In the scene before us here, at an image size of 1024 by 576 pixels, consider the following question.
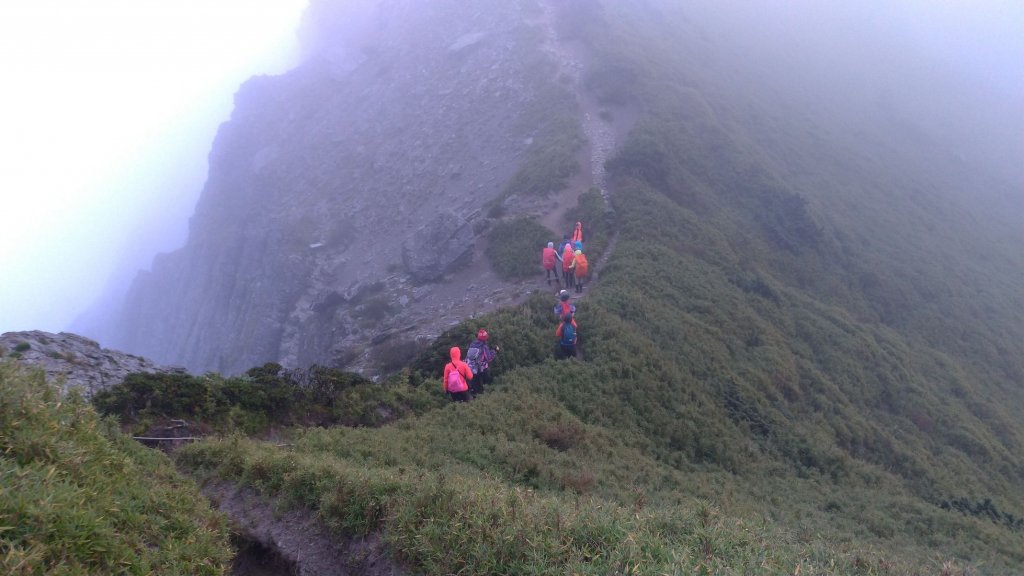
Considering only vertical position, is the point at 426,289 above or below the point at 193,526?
below

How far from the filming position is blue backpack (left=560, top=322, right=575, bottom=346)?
16.6m

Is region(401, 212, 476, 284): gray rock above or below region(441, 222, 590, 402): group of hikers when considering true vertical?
below

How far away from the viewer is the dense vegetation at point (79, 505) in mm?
3559

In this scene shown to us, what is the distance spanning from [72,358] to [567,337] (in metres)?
12.1

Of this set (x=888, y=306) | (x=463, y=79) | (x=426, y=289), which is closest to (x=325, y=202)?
(x=463, y=79)

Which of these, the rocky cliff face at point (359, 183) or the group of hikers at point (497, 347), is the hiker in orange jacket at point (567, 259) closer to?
the group of hikers at point (497, 347)

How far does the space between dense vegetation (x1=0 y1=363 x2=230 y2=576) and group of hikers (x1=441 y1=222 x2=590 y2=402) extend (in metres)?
8.03

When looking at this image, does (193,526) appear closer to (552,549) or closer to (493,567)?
(493,567)

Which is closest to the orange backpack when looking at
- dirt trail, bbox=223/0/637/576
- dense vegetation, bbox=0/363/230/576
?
dirt trail, bbox=223/0/637/576

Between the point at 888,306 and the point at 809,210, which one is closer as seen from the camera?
the point at 888,306

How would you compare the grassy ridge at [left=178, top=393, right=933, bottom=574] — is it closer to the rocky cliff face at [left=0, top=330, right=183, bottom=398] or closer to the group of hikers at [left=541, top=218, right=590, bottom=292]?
the rocky cliff face at [left=0, top=330, right=183, bottom=398]

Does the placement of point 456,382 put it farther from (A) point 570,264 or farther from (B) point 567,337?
(A) point 570,264

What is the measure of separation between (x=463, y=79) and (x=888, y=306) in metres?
38.9

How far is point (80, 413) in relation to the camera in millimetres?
5582
